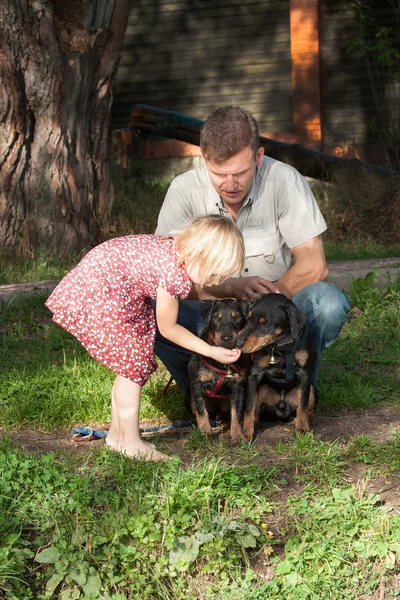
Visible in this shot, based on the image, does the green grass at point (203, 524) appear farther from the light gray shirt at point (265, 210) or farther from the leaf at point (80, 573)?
the light gray shirt at point (265, 210)

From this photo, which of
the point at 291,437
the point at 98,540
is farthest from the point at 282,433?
the point at 98,540

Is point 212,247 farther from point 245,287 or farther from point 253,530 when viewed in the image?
point 253,530

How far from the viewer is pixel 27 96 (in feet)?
26.9

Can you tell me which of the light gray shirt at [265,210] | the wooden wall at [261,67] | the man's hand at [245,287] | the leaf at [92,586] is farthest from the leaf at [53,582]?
the wooden wall at [261,67]

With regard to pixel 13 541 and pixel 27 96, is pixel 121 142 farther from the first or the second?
pixel 13 541

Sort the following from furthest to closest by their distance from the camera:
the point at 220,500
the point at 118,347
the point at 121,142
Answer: the point at 121,142, the point at 118,347, the point at 220,500

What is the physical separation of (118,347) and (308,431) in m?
1.24

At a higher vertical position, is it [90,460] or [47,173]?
[47,173]

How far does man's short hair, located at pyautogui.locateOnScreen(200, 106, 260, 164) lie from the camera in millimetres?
4438

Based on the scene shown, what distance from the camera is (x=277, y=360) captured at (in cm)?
457

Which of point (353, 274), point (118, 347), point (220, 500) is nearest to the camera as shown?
point (220, 500)

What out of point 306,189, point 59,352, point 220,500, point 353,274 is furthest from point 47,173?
point 220,500

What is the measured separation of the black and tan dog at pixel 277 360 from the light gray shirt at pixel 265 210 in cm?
54

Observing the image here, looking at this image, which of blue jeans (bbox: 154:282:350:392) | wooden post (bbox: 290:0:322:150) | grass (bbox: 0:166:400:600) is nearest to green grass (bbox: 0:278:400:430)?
blue jeans (bbox: 154:282:350:392)
